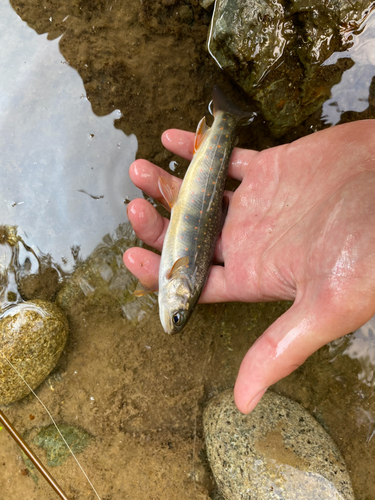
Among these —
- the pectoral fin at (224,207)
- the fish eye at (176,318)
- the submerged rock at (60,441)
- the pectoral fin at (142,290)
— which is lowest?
the submerged rock at (60,441)

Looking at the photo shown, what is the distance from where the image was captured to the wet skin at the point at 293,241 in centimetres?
229

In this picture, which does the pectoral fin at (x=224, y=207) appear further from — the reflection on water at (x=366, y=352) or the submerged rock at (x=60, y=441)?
the submerged rock at (x=60, y=441)

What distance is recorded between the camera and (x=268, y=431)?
3.60 m

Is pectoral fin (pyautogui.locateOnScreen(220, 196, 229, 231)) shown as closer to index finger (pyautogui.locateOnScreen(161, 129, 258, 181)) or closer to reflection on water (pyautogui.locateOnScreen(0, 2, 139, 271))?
index finger (pyautogui.locateOnScreen(161, 129, 258, 181))

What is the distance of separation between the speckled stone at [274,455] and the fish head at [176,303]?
1.35 m

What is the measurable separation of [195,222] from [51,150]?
2.12 m

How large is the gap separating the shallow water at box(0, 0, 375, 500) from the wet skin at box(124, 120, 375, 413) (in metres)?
0.74

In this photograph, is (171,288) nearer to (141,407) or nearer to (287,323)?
(287,323)

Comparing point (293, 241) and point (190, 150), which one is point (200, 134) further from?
point (293, 241)

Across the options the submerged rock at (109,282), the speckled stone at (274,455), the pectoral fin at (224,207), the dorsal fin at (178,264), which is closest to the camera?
the dorsal fin at (178,264)

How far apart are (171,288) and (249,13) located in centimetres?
306

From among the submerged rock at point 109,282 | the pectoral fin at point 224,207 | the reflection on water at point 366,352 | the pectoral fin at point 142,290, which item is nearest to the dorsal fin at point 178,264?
the pectoral fin at point 142,290

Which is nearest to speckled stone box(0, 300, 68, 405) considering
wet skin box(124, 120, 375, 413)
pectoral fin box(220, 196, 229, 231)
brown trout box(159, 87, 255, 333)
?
wet skin box(124, 120, 375, 413)

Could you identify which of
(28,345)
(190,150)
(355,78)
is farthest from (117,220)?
(355,78)
